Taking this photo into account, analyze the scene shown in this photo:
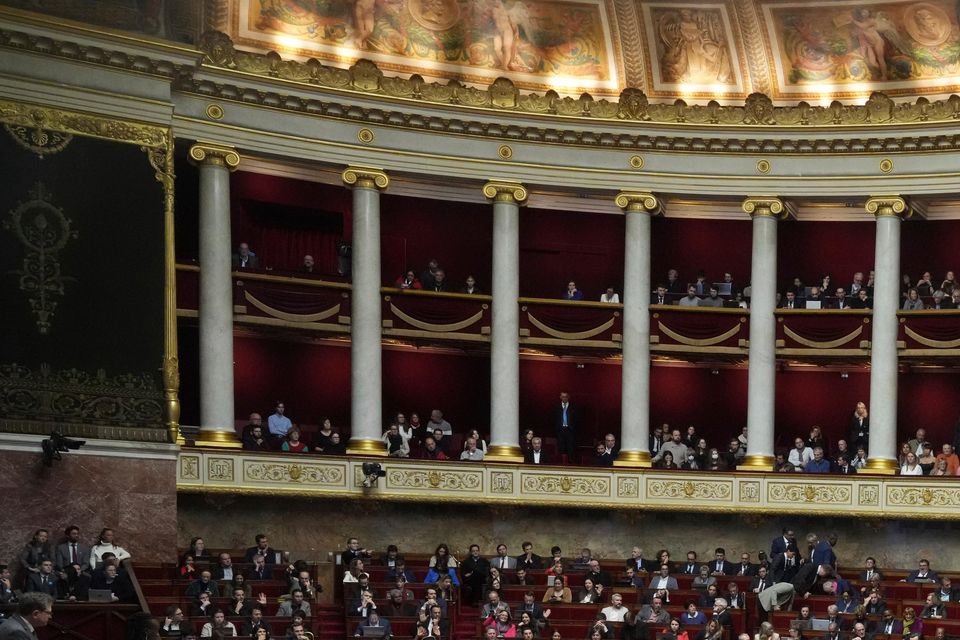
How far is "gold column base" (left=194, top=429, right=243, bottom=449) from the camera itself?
3403 cm

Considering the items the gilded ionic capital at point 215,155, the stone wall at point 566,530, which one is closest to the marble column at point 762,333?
the stone wall at point 566,530

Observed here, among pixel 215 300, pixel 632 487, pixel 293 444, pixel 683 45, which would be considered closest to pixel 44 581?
pixel 293 444

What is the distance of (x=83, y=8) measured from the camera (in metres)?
31.5

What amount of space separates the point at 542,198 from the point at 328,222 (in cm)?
501

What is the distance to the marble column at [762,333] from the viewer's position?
3775 cm

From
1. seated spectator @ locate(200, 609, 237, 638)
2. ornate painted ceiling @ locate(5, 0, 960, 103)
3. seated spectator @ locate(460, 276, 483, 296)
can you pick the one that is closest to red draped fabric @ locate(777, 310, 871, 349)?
ornate painted ceiling @ locate(5, 0, 960, 103)

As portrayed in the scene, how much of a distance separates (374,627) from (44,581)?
216 inches

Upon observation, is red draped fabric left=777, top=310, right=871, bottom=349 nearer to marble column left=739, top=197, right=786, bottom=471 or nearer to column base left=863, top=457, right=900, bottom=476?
marble column left=739, top=197, right=786, bottom=471

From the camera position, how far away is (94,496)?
30.3m

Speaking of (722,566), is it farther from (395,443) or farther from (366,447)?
(366,447)

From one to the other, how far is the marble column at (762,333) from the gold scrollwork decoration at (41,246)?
15167 mm

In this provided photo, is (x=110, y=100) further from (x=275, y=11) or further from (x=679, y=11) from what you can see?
(x=679, y=11)

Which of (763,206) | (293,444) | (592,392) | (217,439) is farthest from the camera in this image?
(592,392)

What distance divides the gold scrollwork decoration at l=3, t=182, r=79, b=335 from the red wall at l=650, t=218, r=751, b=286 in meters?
15.9
